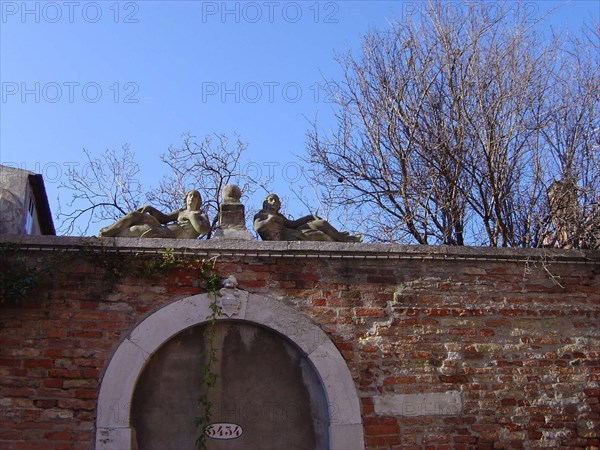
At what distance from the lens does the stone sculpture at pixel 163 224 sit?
6406 millimetres

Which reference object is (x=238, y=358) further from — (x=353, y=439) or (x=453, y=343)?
(x=453, y=343)

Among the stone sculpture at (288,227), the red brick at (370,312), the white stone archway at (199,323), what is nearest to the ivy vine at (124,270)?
the white stone archway at (199,323)

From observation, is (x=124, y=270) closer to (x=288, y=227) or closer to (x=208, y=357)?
(x=208, y=357)

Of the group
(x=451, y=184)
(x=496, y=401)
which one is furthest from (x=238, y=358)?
(x=451, y=184)

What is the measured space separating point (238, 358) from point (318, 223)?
1.50m

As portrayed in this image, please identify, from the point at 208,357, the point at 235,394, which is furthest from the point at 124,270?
the point at 235,394

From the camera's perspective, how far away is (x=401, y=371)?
20.1ft

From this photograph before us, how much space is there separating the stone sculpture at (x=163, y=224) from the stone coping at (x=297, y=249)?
0.19 meters

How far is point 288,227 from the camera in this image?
6.75 metres

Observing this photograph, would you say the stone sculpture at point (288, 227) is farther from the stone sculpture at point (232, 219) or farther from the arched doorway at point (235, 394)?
the arched doorway at point (235, 394)

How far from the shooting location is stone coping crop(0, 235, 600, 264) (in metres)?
6.14

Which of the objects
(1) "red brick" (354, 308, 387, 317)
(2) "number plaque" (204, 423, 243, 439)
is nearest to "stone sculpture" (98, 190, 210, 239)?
(1) "red brick" (354, 308, 387, 317)

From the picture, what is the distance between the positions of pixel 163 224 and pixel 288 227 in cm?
121

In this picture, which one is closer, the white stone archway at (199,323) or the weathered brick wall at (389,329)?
the white stone archway at (199,323)
